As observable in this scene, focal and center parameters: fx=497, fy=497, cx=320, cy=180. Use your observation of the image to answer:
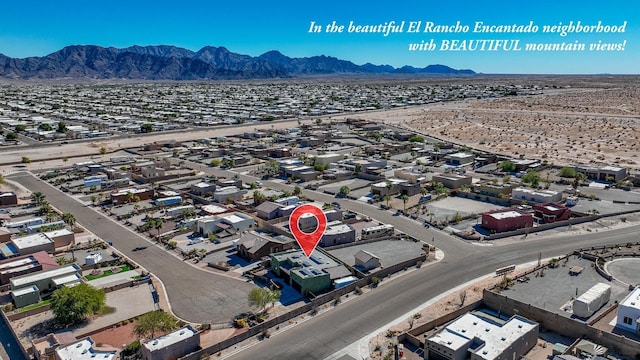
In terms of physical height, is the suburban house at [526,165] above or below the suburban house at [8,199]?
above

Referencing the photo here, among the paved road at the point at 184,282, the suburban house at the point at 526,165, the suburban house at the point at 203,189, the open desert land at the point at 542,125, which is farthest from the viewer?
the open desert land at the point at 542,125

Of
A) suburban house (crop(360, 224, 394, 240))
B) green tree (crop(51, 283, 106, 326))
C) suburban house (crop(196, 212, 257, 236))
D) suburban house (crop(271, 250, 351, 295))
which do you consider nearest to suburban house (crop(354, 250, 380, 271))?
suburban house (crop(271, 250, 351, 295))

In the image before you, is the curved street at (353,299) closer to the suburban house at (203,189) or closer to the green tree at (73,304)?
the green tree at (73,304)

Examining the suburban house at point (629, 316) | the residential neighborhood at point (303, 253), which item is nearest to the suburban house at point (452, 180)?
the residential neighborhood at point (303, 253)

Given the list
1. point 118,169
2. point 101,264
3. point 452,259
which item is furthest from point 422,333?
point 118,169

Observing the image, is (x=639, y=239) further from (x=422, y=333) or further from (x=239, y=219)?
(x=239, y=219)

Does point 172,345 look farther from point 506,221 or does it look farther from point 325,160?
point 325,160
